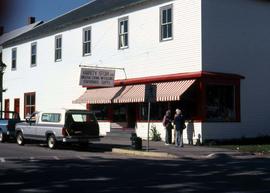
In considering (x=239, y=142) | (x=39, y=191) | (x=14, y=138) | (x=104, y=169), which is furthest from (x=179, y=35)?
(x=39, y=191)

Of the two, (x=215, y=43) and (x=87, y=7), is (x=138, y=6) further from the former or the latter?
(x=87, y=7)

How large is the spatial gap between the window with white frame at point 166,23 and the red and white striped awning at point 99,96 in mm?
4443

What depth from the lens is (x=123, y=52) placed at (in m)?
29.8

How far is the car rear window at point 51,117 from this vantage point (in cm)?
2239

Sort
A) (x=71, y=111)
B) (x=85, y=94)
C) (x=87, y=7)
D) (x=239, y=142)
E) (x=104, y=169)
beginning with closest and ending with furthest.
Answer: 1. (x=104, y=169)
2. (x=71, y=111)
3. (x=239, y=142)
4. (x=85, y=94)
5. (x=87, y=7)

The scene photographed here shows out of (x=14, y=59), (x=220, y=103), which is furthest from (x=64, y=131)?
(x=14, y=59)

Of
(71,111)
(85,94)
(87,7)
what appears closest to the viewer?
(71,111)

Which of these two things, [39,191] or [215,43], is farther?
[215,43]

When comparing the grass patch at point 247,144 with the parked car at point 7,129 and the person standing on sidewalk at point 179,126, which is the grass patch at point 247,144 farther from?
the parked car at point 7,129

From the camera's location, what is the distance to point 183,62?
25.5 m

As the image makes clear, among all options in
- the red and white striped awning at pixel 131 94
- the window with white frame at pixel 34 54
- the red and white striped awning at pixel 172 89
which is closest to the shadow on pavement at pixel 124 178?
the red and white striped awning at pixel 172 89

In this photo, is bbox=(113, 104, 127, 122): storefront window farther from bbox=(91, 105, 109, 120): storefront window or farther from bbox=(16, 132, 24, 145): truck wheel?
bbox=(16, 132, 24, 145): truck wheel

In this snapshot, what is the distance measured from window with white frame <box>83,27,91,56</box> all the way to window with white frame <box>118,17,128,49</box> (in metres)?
3.13

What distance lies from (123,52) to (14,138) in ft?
25.6
